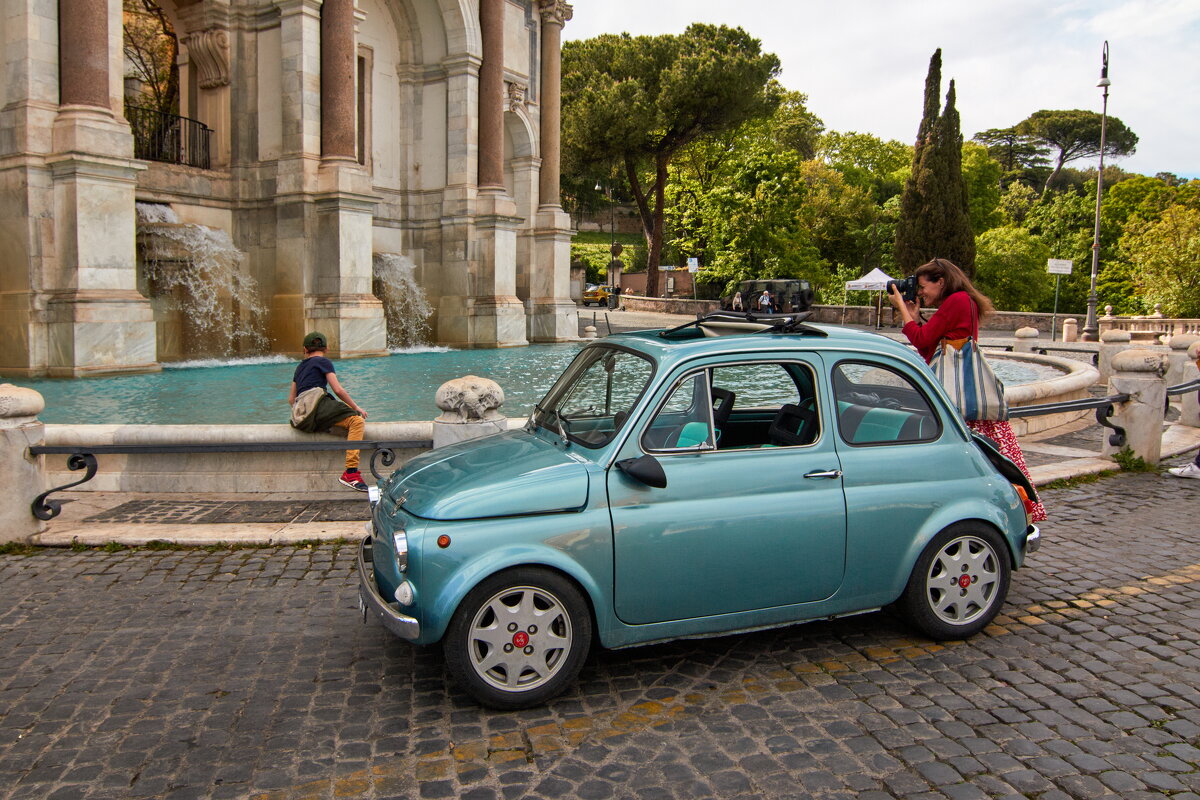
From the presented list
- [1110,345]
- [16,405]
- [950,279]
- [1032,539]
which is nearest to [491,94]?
[1110,345]

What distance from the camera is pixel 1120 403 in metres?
9.70

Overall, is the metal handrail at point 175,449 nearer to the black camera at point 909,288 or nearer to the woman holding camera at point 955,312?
the black camera at point 909,288

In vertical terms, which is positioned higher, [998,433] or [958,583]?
[998,433]

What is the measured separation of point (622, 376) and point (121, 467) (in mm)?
5265

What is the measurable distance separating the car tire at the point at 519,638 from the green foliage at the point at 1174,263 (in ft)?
158

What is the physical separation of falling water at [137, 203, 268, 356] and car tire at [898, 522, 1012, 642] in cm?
1768

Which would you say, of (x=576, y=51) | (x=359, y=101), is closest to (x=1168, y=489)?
(x=359, y=101)

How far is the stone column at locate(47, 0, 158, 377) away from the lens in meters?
15.1

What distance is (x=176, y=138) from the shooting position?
Result: 21.6 meters

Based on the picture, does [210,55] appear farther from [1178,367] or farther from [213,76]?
[1178,367]

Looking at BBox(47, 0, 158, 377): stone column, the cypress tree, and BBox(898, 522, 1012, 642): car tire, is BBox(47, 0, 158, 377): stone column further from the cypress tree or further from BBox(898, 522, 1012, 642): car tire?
the cypress tree

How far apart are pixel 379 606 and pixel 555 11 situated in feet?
94.5

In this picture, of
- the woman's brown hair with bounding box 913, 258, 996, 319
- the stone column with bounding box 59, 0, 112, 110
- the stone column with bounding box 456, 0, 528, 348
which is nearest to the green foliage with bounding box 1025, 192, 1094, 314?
the stone column with bounding box 456, 0, 528, 348

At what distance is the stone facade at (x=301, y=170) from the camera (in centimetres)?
1522
